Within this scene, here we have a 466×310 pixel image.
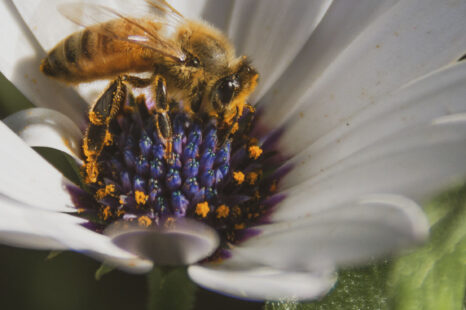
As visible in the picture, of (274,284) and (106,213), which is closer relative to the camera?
(274,284)

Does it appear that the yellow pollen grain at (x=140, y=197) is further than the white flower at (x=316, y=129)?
Yes

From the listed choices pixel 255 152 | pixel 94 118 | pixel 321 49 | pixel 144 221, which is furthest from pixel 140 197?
pixel 321 49

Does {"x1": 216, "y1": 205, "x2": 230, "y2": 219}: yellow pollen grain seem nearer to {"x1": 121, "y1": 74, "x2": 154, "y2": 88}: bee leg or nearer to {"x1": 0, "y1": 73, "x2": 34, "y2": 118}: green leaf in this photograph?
{"x1": 121, "y1": 74, "x2": 154, "y2": 88}: bee leg

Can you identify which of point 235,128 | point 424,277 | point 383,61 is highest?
point 383,61

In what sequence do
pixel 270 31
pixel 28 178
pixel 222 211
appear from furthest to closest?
1. pixel 270 31
2. pixel 222 211
3. pixel 28 178

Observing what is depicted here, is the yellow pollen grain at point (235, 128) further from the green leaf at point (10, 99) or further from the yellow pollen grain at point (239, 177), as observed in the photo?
the green leaf at point (10, 99)

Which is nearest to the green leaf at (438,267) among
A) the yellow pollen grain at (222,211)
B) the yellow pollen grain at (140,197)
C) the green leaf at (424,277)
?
the green leaf at (424,277)

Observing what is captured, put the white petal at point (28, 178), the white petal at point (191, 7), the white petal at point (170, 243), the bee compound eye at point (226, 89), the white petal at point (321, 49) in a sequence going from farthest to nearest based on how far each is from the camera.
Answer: the white petal at point (191, 7) < the white petal at point (321, 49) < the bee compound eye at point (226, 89) < the white petal at point (28, 178) < the white petal at point (170, 243)

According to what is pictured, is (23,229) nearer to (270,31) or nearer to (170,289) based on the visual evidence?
(170,289)
